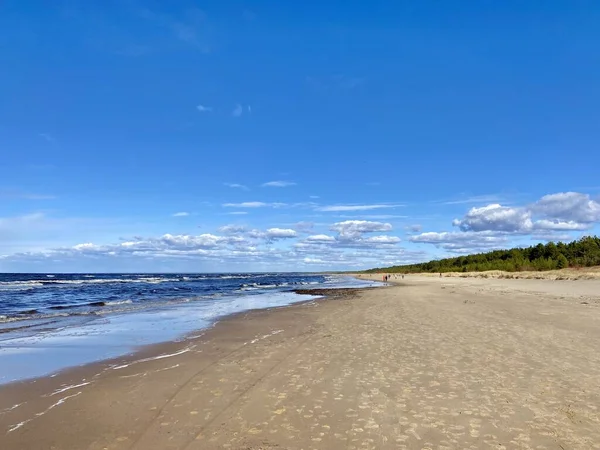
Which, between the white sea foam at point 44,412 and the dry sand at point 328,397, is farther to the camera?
the white sea foam at point 44,412

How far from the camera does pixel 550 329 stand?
1560cm

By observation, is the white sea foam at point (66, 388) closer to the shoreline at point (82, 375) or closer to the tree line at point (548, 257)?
the shoreline at point (82, 375)

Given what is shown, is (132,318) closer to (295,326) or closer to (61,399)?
(295,326)

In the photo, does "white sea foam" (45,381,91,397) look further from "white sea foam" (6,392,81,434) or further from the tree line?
the tree line

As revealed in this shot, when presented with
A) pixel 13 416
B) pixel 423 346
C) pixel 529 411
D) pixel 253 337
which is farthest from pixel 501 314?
pixel 13 416

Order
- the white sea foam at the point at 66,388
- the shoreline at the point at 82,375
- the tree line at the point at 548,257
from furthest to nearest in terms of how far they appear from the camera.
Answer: the tree line at the point at 548,257 < the white sea foam at the point at 66,388 < the shoreline at the point at 82,375

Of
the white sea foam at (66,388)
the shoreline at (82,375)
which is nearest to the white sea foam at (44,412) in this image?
the shoreline at (82,375)

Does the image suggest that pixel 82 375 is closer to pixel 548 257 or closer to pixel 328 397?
pixel 328 397

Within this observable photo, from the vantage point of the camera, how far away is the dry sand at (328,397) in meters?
6.19

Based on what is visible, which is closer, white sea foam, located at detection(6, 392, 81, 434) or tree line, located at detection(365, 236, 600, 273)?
white sea foam, located at detection(6, 392, 81, 434)

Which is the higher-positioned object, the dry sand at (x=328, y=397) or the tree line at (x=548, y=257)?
the tree line at (x=548, y=257)

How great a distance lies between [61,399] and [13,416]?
1009 mm

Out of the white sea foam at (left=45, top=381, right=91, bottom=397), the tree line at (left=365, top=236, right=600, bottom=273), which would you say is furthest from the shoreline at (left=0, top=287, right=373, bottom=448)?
the tree line at (left=365, top=236, right=600, bottom=273)

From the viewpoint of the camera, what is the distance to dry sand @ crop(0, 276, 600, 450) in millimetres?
6191
